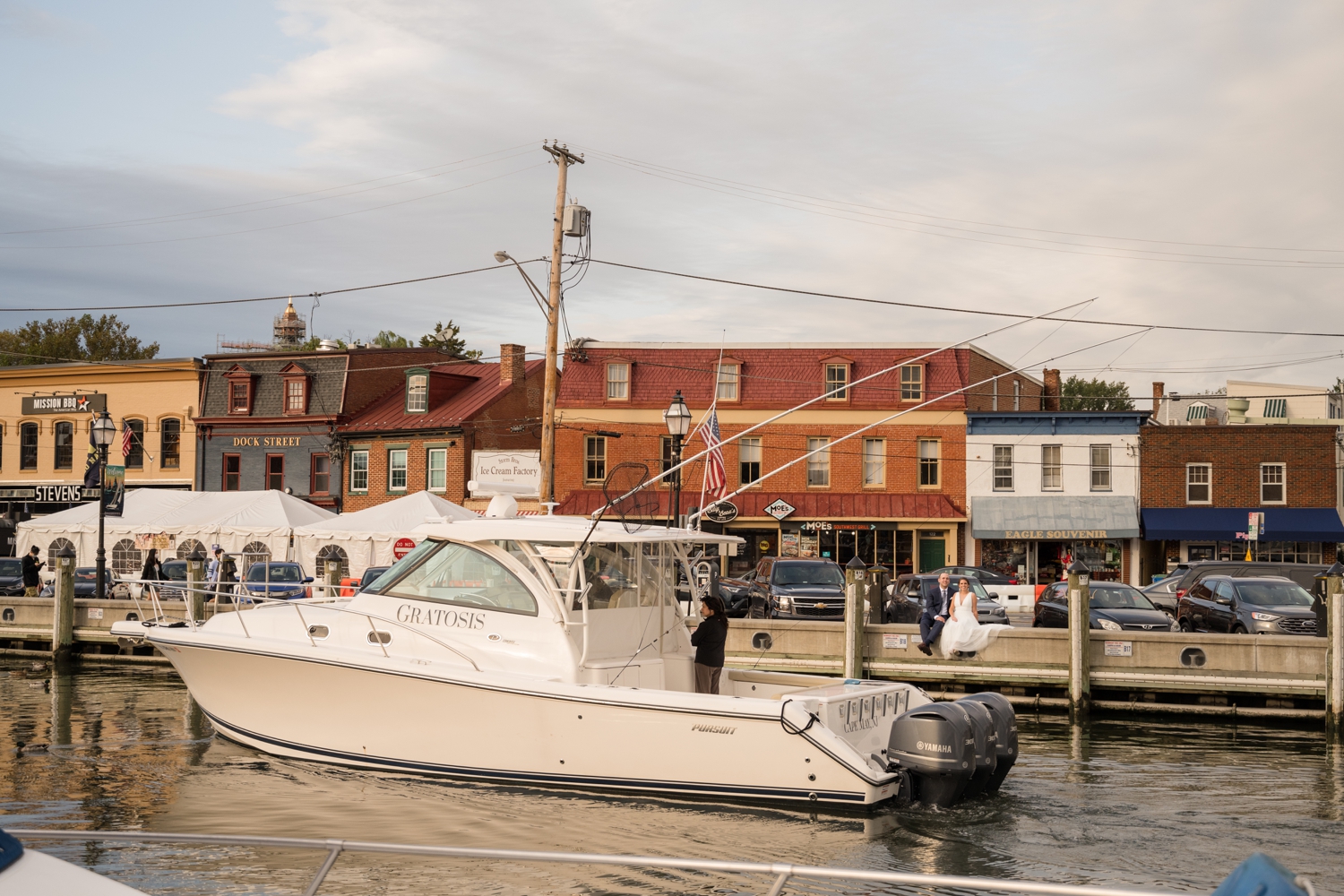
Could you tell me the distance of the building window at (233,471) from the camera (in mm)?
46031

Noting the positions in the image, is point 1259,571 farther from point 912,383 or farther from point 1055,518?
point 912,383

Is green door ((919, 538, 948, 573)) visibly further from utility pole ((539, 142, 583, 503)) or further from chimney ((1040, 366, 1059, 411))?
utility pole ((539, 142, 583, 503))

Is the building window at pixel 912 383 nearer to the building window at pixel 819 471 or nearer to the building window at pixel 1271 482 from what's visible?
the building window at pixel 819 471

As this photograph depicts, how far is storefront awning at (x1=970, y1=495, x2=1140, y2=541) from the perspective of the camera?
132 ft

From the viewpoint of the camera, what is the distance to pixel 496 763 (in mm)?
11555

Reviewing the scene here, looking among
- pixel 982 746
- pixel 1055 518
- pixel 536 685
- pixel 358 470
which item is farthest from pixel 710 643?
→ pixel 358 470

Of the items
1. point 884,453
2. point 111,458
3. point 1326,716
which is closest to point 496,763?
point 1326,716

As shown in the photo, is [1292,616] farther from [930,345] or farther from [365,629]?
[930,345]

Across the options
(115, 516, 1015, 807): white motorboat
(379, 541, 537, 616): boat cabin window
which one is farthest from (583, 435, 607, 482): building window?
(379, 541, 537, 616): boat cabin window

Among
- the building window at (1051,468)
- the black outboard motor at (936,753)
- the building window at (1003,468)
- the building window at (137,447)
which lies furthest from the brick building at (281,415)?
the black outboard motor at (936,753)

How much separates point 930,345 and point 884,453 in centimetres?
429

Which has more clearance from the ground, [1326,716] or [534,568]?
[534,568]

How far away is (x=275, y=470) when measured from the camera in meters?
45.9

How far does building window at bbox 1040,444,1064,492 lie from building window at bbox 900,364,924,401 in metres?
4.80
